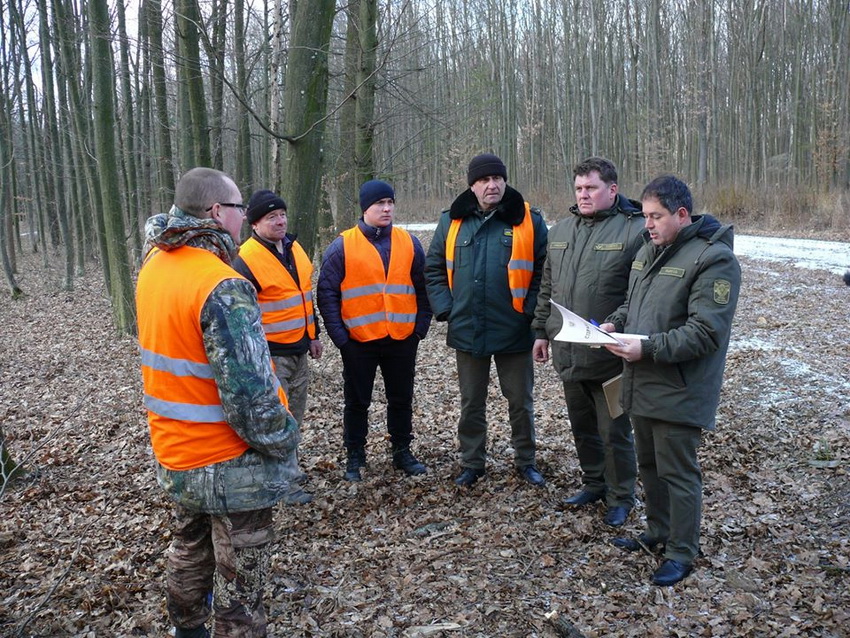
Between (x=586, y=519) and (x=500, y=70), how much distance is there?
1471 inches

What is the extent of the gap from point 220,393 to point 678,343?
7.61 ft

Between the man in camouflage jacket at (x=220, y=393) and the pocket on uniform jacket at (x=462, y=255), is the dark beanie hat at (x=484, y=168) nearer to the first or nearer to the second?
the pocket on uniform jacket at (x=462, y=255)

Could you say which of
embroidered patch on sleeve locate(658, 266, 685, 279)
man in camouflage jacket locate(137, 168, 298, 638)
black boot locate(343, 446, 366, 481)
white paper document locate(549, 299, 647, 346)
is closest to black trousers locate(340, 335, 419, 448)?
black boot locate(343, 446, 366, 481)

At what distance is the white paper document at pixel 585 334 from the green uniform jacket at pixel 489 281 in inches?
46.5

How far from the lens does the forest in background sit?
412 inches

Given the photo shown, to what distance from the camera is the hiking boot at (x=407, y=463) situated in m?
5.32

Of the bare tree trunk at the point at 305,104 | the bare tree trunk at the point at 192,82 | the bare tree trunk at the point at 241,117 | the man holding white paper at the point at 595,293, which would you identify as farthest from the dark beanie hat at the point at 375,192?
the bare tree trunk at the point at 241,117

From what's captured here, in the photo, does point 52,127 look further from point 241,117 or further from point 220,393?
point 220,393

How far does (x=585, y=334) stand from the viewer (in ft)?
11.7

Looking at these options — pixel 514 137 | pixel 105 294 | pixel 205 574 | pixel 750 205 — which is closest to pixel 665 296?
pixel 205 574

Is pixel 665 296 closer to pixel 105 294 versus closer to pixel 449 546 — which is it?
pixel 449 546

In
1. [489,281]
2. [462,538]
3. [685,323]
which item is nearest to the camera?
[685,323]

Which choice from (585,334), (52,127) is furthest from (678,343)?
(52,127)

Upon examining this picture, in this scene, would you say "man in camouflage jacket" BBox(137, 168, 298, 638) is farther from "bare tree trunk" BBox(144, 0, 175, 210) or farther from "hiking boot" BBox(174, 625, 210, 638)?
"bare tree trunk" BBox(144, 0, 175, 210)
